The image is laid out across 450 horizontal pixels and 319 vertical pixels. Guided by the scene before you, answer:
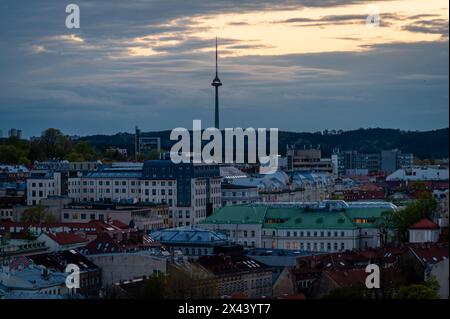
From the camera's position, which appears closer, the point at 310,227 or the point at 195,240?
the point at 195,240

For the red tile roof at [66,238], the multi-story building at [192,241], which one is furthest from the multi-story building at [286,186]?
the red tile roof at [66,238]

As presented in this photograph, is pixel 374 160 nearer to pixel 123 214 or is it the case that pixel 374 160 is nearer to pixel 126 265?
pixel 123 214

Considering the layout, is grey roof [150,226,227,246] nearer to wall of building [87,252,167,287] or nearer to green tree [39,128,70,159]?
wall of building [87,252,167,287]

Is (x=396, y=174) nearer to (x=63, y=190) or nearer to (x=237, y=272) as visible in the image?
(x=63, y=190)

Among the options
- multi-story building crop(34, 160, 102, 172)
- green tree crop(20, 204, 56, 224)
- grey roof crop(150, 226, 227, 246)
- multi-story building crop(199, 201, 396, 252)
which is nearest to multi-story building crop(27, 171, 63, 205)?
multi-story building crop(34, 160, 102, 172)

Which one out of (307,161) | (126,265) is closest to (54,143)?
(307,161)
